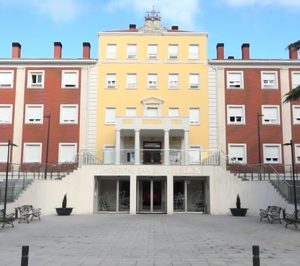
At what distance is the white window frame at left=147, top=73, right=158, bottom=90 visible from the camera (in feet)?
119

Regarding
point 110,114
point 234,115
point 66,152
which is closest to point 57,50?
point 110,114

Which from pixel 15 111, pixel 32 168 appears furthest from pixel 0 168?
pixel 15 111

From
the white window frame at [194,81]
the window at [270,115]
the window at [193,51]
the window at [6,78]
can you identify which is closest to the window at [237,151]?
the window at [270,115]

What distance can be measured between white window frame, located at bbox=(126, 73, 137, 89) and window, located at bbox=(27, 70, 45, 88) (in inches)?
284

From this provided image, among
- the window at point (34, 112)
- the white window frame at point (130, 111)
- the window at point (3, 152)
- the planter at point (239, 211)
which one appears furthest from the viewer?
the white window frame at point (130, 111)

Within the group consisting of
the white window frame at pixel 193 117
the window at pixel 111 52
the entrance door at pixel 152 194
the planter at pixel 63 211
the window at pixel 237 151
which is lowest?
the planter at pixel 63 211

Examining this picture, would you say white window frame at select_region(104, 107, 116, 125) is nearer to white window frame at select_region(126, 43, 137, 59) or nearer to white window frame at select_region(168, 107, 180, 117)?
white window frame at select_region(168, 107, 180, 117)

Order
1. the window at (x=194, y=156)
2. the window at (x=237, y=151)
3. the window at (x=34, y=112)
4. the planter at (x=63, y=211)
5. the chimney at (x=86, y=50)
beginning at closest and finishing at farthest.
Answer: the planter at (x=63, y=211), the window at (x=194, y=156), the window at (x=237, y=151), the window at (x=34, y=112), the chimney at (x=86, y=50)

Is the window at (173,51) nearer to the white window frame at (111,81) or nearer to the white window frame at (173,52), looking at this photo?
the white window frame at (173,52)

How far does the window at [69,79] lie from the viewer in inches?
1423

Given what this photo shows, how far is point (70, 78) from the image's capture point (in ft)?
119

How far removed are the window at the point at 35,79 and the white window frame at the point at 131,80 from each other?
722 cm

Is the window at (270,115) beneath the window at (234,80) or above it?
beneath

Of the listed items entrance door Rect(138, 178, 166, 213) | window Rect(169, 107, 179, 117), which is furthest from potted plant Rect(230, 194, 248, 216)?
window Rect(169, 107, 179, 117)
